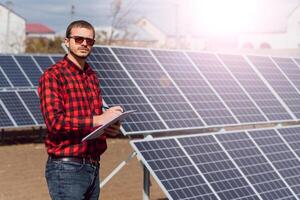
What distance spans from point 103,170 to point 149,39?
2797 inches

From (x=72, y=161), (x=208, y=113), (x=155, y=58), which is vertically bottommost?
(x=72, y=161)

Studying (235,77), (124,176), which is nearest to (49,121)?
(235,77)

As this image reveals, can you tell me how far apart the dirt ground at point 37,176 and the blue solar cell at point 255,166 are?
131 inches

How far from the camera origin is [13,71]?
760 inches

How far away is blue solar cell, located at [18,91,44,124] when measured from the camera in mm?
17847

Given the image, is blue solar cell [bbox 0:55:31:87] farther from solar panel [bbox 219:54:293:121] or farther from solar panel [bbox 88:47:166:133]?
solar panel [bbox 88:47:166:133]

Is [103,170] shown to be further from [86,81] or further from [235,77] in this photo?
[86,81]

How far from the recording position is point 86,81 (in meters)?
5.12

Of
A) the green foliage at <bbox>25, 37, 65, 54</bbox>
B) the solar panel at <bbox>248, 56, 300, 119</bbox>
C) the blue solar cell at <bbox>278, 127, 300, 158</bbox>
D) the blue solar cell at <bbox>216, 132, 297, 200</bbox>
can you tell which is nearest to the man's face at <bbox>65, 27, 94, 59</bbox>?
the blue solar cell at <bbox>216, 132, 297, 200</bbox>

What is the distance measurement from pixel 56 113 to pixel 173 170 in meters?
3.03

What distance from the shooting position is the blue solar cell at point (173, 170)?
279 inches

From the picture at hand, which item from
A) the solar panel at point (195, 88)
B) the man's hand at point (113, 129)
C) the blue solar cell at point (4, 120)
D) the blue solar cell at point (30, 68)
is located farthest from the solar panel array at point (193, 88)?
the blue solar cell at point (30, 68)

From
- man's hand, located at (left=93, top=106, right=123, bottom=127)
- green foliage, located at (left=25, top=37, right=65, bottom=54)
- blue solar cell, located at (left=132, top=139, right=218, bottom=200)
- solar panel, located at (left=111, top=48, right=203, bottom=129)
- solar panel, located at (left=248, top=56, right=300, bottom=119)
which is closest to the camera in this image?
man's hand, located at (left=93, top=106, right=123, bottom=127)

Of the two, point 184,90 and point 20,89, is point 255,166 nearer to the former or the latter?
point 184,90
